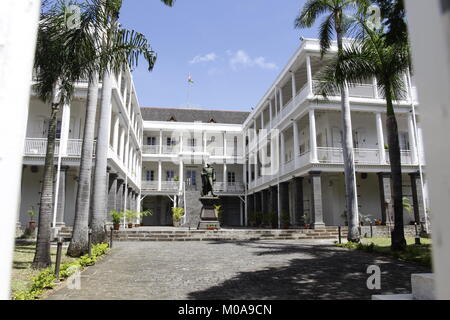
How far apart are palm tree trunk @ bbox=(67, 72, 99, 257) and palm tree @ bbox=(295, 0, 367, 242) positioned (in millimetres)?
9539

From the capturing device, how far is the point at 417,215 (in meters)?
18.4

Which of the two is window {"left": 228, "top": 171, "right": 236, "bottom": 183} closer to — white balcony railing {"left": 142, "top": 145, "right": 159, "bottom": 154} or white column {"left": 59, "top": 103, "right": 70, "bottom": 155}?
white balcony railing {"left": 142, "top": 145, "right": 159, "bottom": 154}

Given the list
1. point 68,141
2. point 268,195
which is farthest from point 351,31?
point 268,195

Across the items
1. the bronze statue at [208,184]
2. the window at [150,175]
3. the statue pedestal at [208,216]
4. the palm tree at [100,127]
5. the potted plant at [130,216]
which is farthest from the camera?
the window at [150,175]

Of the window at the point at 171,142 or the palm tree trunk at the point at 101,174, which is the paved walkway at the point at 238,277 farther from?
the window at the point at 171,142

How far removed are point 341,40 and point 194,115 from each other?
28.2 metres

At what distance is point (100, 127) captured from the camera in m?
10.9

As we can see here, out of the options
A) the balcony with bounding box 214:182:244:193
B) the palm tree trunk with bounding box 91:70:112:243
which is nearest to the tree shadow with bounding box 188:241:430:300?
the palm tree trunk with bounding box 91:70:112:243

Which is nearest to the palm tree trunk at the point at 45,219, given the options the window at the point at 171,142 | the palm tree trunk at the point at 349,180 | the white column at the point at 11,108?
the white column at the point at 11,108

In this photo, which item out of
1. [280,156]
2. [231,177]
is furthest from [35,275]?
[231,177]

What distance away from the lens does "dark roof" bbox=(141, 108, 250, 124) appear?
3956cm

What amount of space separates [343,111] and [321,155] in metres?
6.03

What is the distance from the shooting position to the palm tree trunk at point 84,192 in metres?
9.06

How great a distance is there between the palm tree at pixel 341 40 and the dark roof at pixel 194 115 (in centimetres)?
2510
